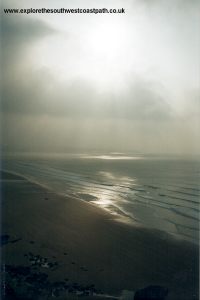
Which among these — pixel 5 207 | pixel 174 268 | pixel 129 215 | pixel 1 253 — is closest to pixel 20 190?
pixel 5 207

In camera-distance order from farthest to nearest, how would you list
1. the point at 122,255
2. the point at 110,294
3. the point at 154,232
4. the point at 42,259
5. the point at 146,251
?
the point at 154,232, the point at 146,251, the point at 122,255, the point at 42,259, the point at 110,294

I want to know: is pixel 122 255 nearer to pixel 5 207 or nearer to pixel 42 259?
pixel 42 259

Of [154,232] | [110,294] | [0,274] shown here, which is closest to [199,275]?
[110,294]

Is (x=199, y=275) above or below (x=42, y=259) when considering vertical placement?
below

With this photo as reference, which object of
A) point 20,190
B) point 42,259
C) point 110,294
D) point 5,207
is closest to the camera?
point 110,294

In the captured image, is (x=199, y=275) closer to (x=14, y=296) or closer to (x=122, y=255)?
(x=122, y=255)

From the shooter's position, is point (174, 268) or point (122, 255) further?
point (122, 255)
